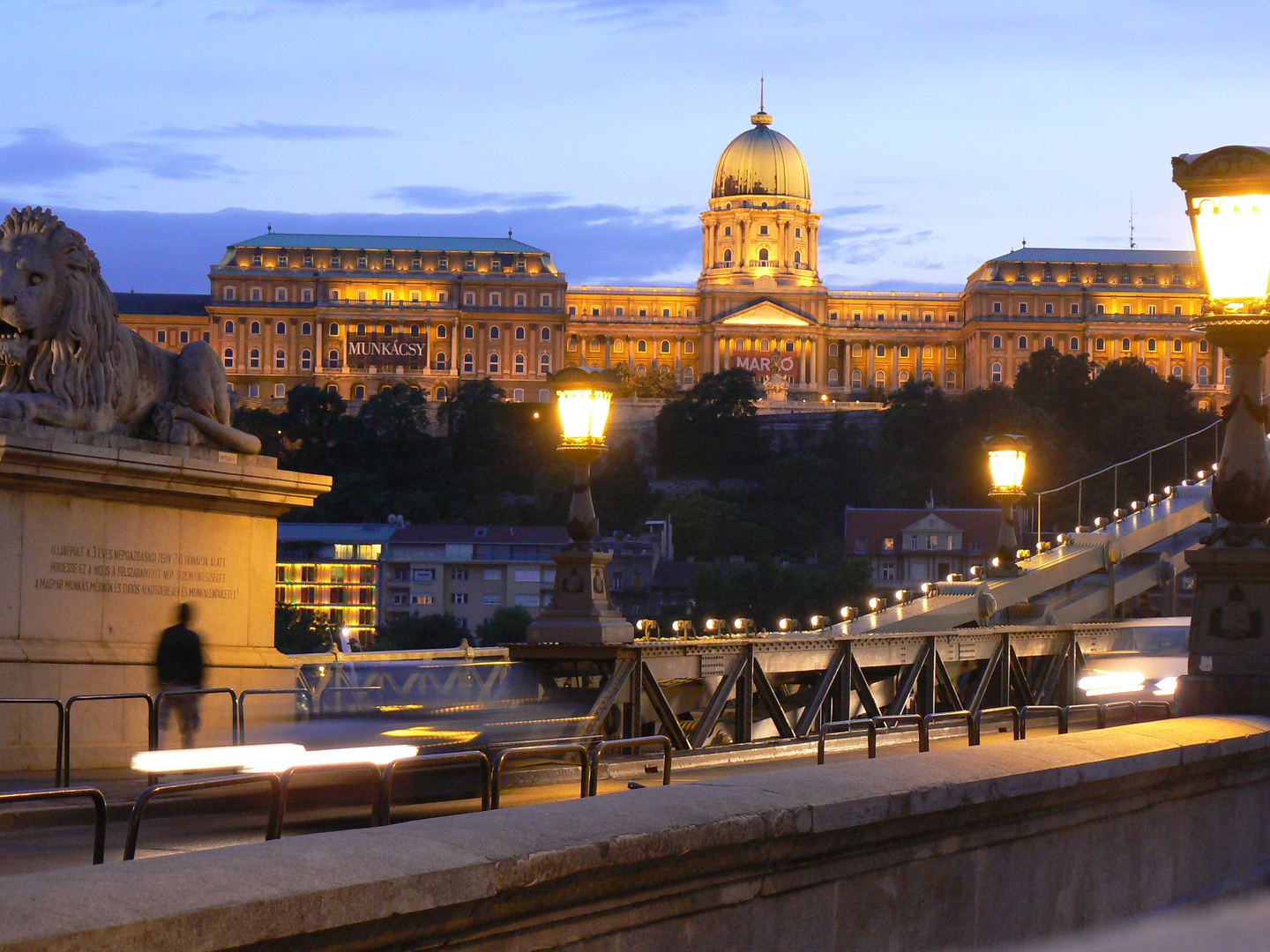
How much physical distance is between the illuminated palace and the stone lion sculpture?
15491 cm

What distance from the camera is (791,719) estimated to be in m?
20.3

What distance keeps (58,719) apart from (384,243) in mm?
171802

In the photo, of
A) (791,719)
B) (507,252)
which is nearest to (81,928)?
(791,719)

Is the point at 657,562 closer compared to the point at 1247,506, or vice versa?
the point at 1247,506

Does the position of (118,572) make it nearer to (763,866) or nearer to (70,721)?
(70,721)

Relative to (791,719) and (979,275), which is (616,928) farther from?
(979,275)

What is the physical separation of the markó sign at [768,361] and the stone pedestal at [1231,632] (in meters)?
168

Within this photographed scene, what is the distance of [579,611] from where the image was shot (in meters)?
14.9

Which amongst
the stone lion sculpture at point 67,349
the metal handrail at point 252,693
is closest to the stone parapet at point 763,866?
the metal handrail at point 252,693

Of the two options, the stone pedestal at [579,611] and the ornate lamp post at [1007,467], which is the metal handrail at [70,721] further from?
the ornate lamp post at [1007,467]

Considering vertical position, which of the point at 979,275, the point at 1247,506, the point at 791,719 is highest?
the point at 979,275

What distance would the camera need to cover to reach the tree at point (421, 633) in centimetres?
9550

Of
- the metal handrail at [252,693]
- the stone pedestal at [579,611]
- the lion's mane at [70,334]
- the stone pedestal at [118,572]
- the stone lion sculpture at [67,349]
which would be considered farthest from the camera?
the stone pedestal at [579,611]

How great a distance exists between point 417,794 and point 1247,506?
472 centimetres
